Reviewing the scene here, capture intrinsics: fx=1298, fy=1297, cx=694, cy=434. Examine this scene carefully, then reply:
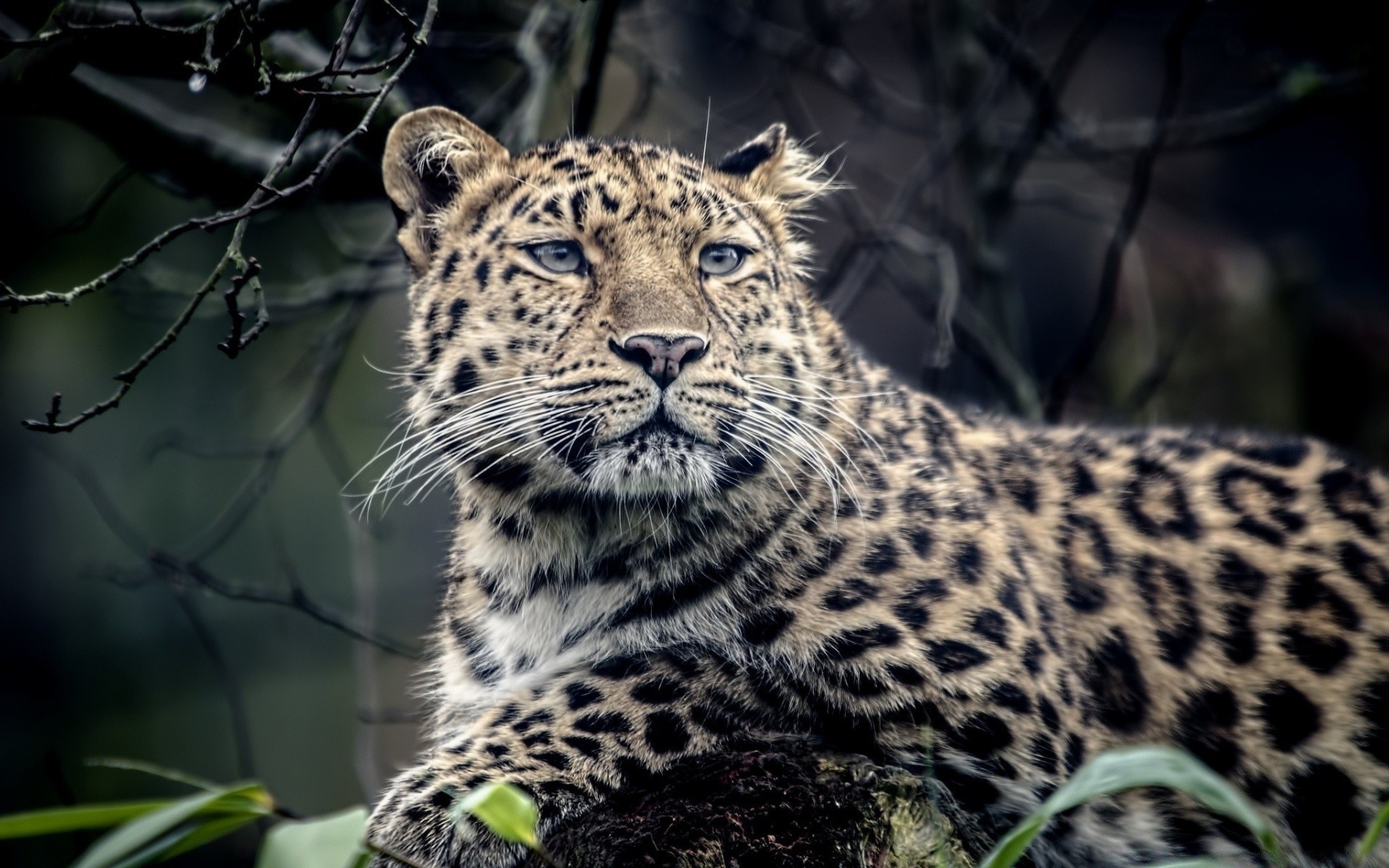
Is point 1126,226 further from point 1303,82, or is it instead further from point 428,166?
point 428,166

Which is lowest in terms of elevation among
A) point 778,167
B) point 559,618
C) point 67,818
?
point 67,818

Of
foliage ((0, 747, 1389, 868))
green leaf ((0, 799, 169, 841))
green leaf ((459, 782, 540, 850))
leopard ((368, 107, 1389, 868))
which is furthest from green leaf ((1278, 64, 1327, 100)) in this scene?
green leaf ((0, 799, 169, 841))

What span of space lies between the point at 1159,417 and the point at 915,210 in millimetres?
2672

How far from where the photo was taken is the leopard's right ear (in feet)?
13.6

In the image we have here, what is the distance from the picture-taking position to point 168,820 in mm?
2170

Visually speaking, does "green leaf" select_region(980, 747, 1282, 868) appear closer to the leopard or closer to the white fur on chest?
the leopard

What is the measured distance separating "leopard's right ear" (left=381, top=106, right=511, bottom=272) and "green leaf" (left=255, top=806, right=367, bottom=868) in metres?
2.33

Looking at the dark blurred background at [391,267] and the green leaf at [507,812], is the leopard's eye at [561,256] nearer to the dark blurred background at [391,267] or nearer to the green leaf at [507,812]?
the dark blurred background at [391,267]

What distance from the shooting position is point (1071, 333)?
12484mm

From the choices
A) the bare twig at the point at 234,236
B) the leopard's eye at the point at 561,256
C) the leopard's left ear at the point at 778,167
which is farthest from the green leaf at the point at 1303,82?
the bare twig at the point at 234,236

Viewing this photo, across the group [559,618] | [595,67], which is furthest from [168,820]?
[595,67]

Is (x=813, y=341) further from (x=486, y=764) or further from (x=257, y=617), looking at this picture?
(x=257, y=617)

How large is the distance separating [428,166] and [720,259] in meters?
1.01

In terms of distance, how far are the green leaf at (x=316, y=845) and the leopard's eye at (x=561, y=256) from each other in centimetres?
210
